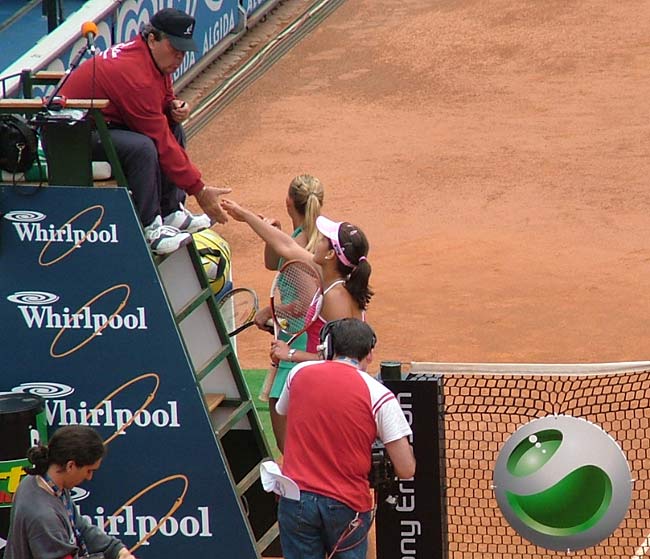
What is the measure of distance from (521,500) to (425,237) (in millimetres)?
8551

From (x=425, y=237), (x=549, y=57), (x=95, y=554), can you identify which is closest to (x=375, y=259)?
(x=425, y=237)

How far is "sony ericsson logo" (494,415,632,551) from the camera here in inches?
295

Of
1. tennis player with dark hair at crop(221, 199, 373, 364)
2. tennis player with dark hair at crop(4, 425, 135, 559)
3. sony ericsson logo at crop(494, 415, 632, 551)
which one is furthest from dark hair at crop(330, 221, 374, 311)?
tennis player with dark hair at crop(4, 425, 135, 559)

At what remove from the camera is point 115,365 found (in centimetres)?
780

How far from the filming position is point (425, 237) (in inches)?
628

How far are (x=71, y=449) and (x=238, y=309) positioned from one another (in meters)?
6.24

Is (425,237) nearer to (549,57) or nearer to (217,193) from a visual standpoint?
(549,57)

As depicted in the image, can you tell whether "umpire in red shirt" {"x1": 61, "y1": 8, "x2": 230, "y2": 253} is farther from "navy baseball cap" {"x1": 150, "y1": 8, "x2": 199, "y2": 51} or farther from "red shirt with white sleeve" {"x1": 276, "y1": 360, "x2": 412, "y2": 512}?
"red shirt with white sleeve" {"x1": 276, "y1": 360, "x2": 412, "y2": 512}

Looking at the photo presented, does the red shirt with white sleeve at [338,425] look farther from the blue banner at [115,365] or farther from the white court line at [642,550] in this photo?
the white court line at [642,550]

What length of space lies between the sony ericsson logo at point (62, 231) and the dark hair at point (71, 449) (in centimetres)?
141

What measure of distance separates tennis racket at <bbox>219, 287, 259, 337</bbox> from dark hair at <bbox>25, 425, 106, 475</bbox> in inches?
107

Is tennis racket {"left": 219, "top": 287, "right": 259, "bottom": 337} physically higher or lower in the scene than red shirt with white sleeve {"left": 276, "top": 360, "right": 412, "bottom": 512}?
lower

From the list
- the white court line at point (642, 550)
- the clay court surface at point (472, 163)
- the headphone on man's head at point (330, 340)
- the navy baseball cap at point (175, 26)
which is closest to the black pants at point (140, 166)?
the navy baseball cap at point (175, 26)

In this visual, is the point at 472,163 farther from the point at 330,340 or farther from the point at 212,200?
the point at 330,340
